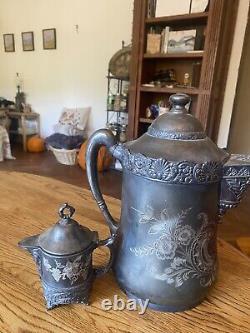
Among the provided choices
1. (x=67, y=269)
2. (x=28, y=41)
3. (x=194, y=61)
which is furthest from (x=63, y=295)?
(x=28, y=41)

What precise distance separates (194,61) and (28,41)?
Answer: 261 centimetres

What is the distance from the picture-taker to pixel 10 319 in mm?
451

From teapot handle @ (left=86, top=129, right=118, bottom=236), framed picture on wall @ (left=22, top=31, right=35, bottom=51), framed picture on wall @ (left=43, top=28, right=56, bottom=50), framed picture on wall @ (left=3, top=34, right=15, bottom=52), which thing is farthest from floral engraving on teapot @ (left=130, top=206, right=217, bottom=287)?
framed picture on wall @ (left=3, top=34, right=15, bottom=52)

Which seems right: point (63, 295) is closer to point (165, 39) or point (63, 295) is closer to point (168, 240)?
point (168, 240)

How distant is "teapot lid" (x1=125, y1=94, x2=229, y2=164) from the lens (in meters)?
0.42

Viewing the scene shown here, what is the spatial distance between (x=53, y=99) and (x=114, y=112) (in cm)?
109

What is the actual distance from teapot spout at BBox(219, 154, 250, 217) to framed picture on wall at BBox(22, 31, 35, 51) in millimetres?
4134

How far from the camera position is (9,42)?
415 centimetres

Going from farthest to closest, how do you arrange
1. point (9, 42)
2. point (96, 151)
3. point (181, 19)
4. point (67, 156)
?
1. point (9, 42)
2. point (67, 156)
3. point (181, 19)
4. point (96, 151)

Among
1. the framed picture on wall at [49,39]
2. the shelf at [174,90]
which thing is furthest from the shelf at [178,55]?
the framed picture on wall at [49,39]

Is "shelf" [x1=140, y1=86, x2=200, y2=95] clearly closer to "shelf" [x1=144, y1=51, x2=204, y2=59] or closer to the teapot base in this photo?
"shelf" [x1=144, y1=51, x2=204, y2=59]

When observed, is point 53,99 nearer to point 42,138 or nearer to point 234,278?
point 42,138

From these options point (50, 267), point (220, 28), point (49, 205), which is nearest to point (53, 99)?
point (220, 28)

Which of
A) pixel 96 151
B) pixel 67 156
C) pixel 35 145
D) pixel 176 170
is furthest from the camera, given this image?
pixel 35 145
